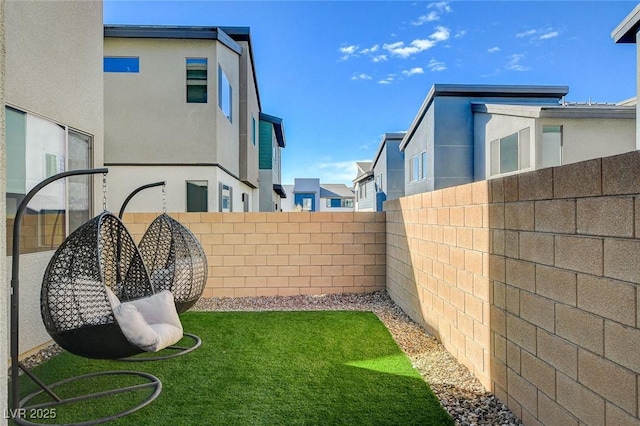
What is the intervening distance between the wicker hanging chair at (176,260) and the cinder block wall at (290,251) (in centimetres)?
133

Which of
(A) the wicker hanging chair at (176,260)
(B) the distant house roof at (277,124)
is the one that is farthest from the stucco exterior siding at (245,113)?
(A) the wicker hanging chair at (176,260)

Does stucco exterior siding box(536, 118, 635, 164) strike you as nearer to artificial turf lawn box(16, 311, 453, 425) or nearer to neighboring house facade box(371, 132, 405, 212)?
artificial turf lawn box(16, 311, 453, 425)

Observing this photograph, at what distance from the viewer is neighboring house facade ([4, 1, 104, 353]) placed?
13.3 ft

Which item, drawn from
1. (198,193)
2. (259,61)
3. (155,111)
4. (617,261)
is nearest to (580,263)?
(617,261)

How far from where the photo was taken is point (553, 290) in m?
2.46

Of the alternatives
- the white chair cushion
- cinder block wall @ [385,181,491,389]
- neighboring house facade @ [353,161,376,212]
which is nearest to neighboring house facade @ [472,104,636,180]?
cinder block wall @ [385,181,491,389]

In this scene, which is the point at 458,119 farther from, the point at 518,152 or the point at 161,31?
the point at 161,31

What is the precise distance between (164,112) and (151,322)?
21.1 ft

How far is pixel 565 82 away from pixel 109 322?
562 inches

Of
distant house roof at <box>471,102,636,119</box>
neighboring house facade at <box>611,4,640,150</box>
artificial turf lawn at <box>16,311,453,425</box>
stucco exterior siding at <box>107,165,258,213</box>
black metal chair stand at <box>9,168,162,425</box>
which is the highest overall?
neighboring house facade at <box>611,4,640,150</box>

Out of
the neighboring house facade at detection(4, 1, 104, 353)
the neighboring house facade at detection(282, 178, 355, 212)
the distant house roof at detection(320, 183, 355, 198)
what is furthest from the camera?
the distant house roof at detection(320, 183, 355, 198)

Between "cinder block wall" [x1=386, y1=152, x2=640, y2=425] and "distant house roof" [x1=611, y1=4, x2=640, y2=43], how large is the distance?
16.9 ft

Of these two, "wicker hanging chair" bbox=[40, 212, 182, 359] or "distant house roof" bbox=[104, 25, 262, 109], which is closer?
"wicker hanging chair" bbox=[40, 212, 182, 359]

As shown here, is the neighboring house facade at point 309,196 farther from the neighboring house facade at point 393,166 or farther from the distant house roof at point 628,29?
the distant house roof at point 628,29
